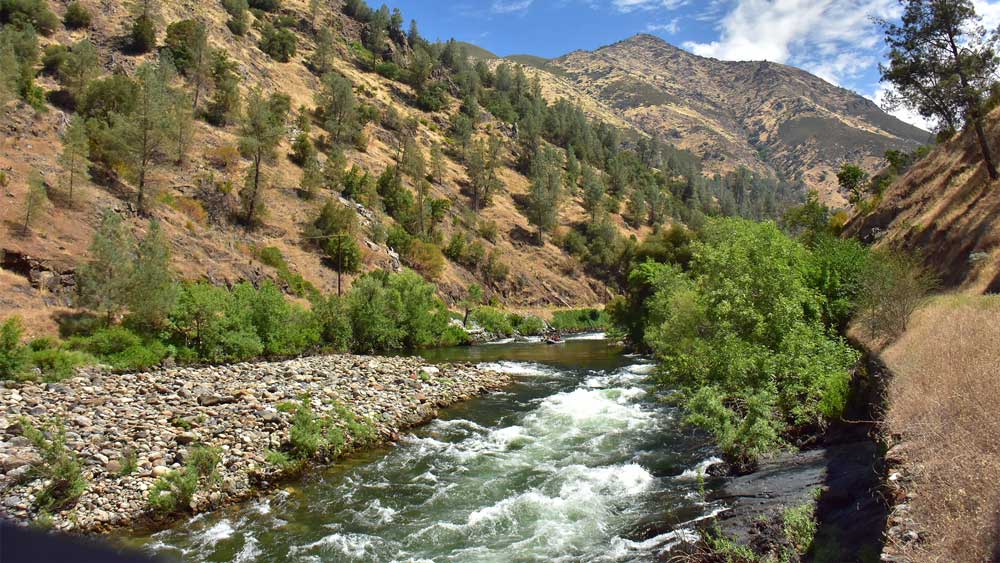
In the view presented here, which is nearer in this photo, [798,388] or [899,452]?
[899,452]

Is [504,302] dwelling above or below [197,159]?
below

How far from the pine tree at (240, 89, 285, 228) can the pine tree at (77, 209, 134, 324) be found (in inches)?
961

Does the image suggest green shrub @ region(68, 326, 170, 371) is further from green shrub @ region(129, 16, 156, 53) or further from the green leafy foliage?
green shrub @ region(129, 16, 156, 53)

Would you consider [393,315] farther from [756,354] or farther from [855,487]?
[855,487]

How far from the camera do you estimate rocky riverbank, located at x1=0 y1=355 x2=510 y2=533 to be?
11.9 metres

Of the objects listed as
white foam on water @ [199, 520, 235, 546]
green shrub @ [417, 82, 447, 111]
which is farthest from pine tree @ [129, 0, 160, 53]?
white foam on water @ [199, 520, 235, 546]

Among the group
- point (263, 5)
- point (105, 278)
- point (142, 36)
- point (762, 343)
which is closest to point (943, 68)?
point (762, 343)

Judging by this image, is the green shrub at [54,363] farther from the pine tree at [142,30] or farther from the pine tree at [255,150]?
the pine tree at [142,30]

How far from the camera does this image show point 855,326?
66.0ft

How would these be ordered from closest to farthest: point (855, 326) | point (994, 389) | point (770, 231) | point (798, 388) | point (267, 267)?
point (994, 389) → point (798, 388) → point (855, 326) → point (770, 231) → point (267, 267)

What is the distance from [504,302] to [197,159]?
42.2m

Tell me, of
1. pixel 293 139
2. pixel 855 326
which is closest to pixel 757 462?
pixel 855 326

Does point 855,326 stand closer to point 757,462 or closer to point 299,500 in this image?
point 757,462

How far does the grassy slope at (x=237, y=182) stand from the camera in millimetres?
34031
